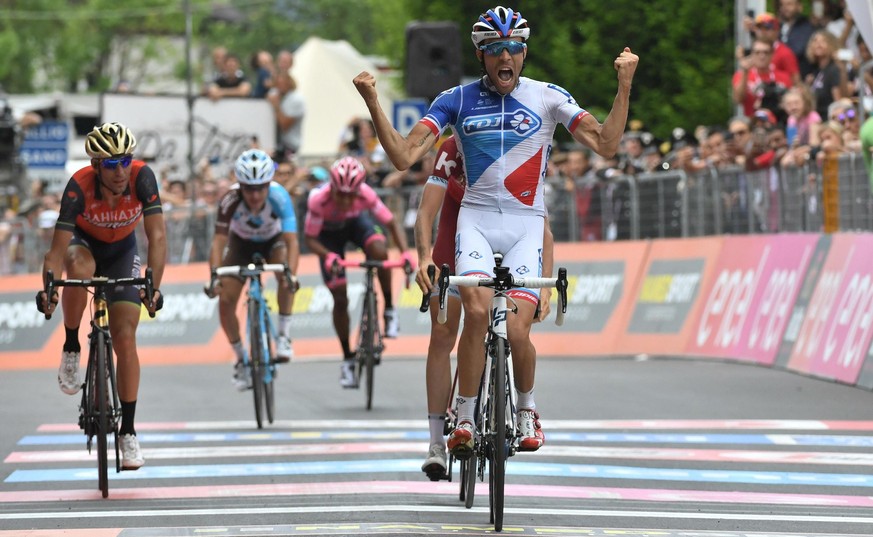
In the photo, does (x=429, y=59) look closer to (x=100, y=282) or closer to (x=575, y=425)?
(x=575, y=425)

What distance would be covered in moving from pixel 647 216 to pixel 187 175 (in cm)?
1102

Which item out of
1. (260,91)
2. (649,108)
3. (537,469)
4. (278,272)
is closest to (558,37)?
(649,108)

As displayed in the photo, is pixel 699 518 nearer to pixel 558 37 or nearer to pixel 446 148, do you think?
pixel 446 148

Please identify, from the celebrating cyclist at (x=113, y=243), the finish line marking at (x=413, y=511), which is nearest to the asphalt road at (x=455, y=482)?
the finish line marking at (x=413, y=511)

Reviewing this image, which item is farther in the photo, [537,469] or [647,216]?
[647,216]

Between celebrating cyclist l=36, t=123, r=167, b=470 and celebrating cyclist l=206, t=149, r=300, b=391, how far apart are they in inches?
125

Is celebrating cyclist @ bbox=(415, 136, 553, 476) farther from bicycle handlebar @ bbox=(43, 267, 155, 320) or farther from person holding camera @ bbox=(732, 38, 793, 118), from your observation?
person holding camera @ bbox=(732, 38, 793, 118)

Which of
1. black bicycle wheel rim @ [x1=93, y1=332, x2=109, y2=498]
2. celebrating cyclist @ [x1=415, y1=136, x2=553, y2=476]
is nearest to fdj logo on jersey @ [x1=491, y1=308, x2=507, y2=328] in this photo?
celebrating cyclist @ [x1=415, y1=136, x2=553, y2=476]

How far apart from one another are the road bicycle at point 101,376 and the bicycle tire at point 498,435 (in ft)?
8.55

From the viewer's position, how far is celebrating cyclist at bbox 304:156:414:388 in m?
16.6

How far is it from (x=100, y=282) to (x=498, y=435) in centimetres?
315

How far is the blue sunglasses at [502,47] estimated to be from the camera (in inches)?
376

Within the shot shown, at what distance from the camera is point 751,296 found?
19.3 m

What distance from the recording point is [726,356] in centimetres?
1959
